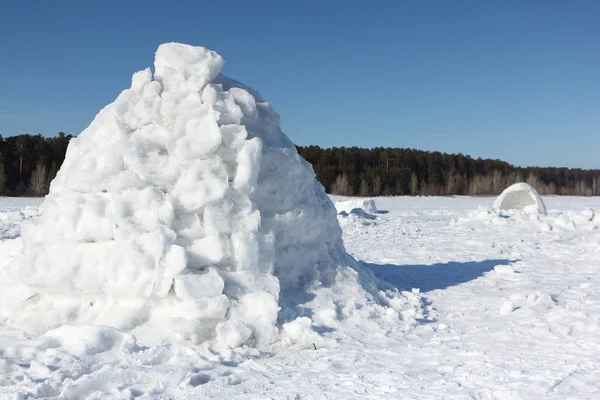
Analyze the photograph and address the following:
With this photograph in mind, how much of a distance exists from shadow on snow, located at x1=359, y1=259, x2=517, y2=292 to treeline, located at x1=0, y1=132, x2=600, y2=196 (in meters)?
23.0

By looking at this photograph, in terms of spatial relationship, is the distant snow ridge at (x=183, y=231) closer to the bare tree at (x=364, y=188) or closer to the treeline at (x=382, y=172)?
the treeline at (x=382, y=172)

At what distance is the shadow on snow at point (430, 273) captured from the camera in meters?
7.38

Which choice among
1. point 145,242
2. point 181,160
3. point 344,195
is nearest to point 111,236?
point 145,242

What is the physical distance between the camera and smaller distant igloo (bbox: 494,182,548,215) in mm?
18188

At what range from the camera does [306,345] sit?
4.45 m

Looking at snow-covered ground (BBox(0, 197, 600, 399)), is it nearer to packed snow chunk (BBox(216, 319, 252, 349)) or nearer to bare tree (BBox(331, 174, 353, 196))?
packed snow chunk (BBox(216, 319, 252, 349))

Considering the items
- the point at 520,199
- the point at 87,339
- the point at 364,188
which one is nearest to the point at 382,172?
the point at 364,188

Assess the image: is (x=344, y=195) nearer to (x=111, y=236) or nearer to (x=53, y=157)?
(x=53, y=157)

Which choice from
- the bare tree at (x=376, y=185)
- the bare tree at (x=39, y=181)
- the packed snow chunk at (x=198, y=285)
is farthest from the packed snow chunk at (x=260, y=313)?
the bare tree at (x=376, y=185)

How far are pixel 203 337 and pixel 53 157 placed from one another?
29.0 m

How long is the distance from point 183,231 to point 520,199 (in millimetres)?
17628

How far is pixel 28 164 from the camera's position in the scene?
29.3 meters

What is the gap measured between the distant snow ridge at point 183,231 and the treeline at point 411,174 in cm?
3163

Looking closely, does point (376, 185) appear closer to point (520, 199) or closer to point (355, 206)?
point (520, 199)
